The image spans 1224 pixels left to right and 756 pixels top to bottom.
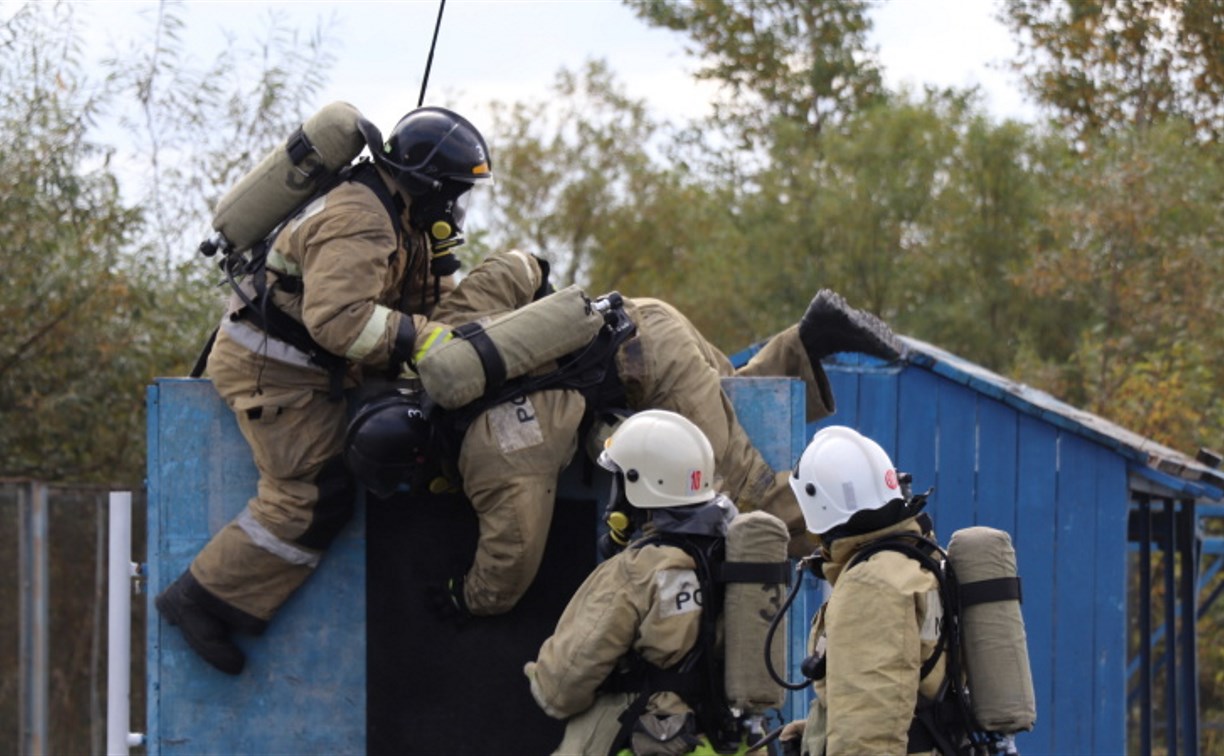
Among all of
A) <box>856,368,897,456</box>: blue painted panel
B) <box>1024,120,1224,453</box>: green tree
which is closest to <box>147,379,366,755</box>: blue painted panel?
<box>856,368,897,456</box>: blue painted panel

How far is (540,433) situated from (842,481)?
153 centimetres

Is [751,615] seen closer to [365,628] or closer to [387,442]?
[387,442]

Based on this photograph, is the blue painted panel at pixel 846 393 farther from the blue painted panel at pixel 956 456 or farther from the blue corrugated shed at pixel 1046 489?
the blue painted panel at pixel 956 456

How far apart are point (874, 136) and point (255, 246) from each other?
1583cm

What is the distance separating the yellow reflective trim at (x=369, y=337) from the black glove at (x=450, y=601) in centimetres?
95

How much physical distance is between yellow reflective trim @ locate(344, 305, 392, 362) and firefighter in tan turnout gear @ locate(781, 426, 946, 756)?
1.71 metres

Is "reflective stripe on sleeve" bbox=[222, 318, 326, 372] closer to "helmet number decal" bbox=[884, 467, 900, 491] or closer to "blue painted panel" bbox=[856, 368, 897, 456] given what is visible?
"helmet number decal" bbox=[884, 467, 900, 491]

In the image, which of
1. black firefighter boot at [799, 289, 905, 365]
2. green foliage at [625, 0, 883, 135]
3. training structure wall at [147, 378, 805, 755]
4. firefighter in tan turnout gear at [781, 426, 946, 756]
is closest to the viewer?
firefighter in tan turnout gear at [781, 426, 946, 756]

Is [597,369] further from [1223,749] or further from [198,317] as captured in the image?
[1223,749]

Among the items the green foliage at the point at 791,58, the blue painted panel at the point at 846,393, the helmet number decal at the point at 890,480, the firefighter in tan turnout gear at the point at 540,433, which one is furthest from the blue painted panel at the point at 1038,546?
the green foliage at the point at 791,58

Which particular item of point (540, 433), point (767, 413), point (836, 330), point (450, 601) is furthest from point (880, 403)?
point (540, 433)

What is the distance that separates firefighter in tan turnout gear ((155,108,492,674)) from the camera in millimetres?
6527

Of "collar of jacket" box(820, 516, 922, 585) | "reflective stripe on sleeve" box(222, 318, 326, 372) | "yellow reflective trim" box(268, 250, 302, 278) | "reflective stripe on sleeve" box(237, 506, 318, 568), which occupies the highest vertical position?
"yellow reflective trim" box(268, 250, 302, 278)

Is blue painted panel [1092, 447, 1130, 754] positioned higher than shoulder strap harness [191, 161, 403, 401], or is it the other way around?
shoulder strap harness [191, 161, 403, 401]
